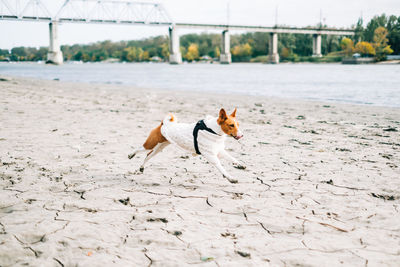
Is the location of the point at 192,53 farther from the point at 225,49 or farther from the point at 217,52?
the point at 225,49

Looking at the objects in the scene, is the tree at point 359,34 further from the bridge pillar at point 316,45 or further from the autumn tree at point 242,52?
the autumn tree at point 242,52

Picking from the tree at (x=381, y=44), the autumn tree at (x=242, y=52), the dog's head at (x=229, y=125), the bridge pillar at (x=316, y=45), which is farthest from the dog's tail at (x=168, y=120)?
the autumn tree at (x=242, y=52)

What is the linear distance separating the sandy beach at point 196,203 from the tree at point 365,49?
8256 centimetres

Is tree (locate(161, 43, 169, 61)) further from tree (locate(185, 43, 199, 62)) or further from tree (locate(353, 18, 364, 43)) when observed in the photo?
tree (locate(353, 18, 364, 43))

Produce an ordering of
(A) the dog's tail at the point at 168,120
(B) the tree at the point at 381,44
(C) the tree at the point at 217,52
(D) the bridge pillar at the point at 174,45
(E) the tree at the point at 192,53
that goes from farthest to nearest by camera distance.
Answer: (E) the tree at the point at 192,53 → (C) the tree at the point at 217,52 → (D) the bridge pillar at the point at 174,45 → (B) the tree at the point at 381,44 → (A) the dog's tail at the point at 168,120

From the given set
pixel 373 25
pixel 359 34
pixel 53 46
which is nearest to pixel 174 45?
pixel 53 46

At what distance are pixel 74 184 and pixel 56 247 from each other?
1441mm

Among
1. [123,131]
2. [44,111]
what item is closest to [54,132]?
[123,131]

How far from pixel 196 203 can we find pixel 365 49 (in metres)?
87.4

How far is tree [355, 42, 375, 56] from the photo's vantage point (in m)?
77.8

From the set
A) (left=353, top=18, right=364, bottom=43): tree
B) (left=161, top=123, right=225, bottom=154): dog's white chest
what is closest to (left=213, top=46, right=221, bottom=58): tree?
(left=353, top=18, right=364, bottom=43): tree

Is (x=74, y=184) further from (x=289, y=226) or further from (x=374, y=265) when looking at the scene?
(x=374, y=265)

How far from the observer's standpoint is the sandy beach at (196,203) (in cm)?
234

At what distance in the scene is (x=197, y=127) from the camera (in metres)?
3.46
